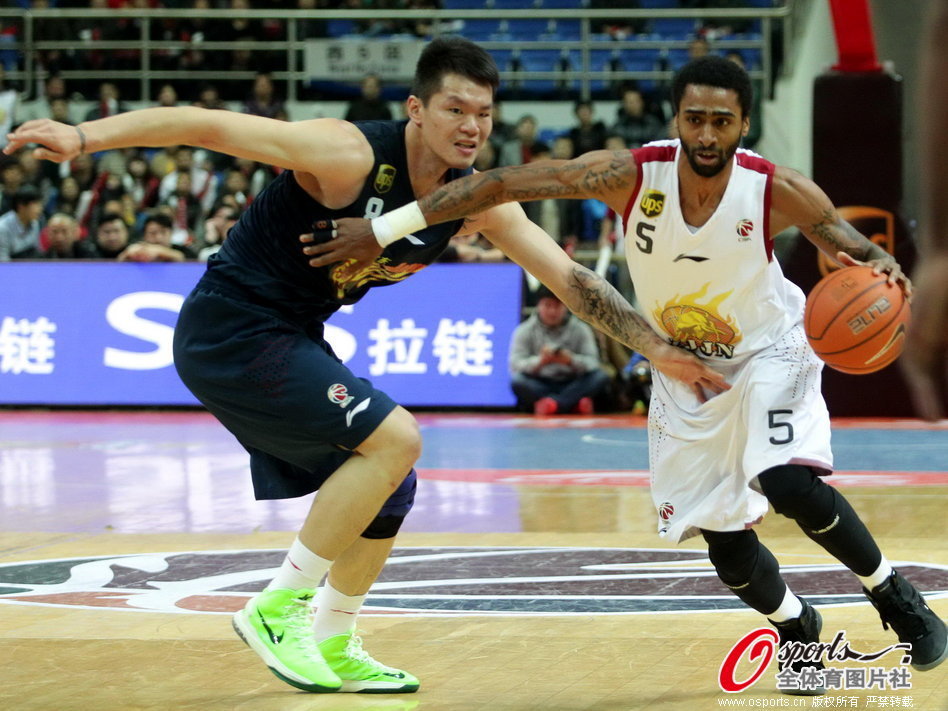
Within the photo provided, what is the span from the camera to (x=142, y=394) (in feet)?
44.5

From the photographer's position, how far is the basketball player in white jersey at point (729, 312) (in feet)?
13.9

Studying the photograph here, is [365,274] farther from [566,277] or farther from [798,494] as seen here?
[798,494]

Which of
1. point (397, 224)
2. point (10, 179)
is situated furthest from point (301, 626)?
point (10, 179)

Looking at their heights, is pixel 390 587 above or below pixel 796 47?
below

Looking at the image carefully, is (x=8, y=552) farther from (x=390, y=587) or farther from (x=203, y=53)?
(x=203, y=53)

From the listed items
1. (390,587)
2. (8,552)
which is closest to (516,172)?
(390,587)

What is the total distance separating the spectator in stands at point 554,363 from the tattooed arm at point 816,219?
26.9 ft

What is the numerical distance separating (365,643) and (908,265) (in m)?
8.52

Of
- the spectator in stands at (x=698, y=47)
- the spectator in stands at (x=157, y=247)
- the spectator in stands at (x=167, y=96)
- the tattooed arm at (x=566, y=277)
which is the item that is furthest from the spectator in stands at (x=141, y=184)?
the tattooed arm at (x=566, y=277)

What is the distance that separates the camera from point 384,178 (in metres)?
4.36

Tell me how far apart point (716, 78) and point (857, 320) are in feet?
2.83

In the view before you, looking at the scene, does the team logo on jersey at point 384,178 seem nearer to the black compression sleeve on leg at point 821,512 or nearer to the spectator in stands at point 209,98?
the black compression sleeve on leg at point 821,512

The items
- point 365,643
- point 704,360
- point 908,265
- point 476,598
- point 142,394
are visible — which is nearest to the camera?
point 704,360

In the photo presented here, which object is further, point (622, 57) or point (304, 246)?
point (622, 57)
